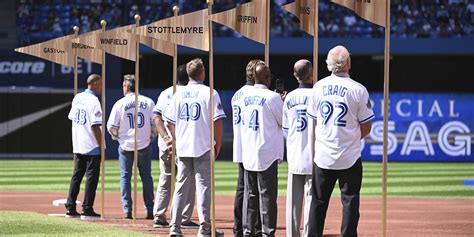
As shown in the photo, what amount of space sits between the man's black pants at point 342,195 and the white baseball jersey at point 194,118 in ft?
8.74

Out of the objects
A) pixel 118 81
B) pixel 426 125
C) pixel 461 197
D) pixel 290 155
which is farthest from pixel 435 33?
pixel 290 155

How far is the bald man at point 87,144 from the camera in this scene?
60.0 ft

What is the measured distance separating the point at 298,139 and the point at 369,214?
6.91 meters

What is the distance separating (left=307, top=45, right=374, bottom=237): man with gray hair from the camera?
1171 cm

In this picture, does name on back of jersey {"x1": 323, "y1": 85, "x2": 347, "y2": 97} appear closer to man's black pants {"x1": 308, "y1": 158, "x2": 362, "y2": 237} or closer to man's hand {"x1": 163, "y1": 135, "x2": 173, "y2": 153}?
man's black pants {"x1": 308, "y1": 158, "x2": 362, "y2": 237}

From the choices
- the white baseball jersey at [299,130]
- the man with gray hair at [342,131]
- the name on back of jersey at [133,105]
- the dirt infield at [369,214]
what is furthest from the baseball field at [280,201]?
the man with gray hair at [342,131]

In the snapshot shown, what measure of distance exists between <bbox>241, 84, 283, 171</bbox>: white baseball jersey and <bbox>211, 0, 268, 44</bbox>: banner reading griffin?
1180 mm

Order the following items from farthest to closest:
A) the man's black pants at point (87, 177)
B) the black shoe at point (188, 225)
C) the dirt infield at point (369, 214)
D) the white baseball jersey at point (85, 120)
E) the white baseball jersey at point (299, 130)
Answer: the white baseball jersey at point (85, 120)
the man's black pants at point (87, 177)
the dirt infield at point (369, 214)
the black shoe at point (188, 225)
the white baseball jersey at point (299, 130)

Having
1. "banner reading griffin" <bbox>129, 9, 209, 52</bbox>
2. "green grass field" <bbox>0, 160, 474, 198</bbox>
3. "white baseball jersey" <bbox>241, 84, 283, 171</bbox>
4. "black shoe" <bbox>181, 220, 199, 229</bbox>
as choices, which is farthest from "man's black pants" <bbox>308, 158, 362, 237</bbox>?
"green grass field" <bbox>0, 160, 474, 198</bbox>

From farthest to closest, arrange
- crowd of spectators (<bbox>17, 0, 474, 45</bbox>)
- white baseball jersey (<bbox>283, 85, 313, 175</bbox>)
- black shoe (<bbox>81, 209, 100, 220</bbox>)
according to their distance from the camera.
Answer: crowd of spectators (<bbox>17, 0, 474, 45</bbox>) → black shoe (<bbox>81, 209, 100, 220</bbox>) → white baseball jersey (<bbox>283, 85, 313, 175</bbox>)

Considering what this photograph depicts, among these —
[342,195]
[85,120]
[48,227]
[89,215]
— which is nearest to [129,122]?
[85,120]

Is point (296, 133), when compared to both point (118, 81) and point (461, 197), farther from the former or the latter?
point (118, 81)

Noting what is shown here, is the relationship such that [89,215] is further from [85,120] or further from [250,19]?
[250,19]

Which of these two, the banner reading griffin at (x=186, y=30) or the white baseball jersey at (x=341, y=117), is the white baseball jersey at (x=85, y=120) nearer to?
the banner reading griffin at (x=186, y=30)
